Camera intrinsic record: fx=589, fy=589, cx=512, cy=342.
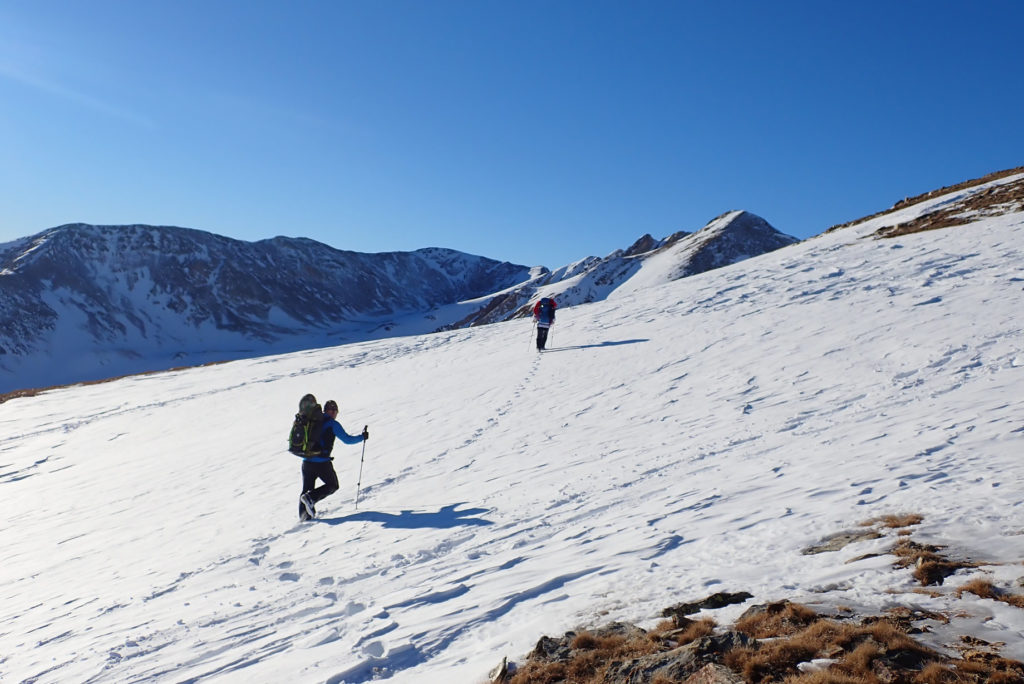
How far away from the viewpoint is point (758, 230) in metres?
126

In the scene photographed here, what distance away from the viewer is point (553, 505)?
8.88 metres

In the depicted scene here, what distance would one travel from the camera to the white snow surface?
5.80m

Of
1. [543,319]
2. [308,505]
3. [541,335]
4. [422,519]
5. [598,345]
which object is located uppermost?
[543,319]

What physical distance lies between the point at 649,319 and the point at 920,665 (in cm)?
2182

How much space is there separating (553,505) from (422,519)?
2.15 m

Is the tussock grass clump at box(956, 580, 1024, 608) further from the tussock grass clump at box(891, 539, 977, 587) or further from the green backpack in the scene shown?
the green backpack

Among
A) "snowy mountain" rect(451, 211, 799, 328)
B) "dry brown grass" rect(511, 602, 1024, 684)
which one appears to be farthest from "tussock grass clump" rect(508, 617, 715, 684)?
"snowy mountain" rect(451, 211, 799, 328)

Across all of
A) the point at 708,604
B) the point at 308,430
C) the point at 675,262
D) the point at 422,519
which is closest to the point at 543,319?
the point at 308,430

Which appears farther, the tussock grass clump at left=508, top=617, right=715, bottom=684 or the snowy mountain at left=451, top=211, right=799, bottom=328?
the snowy mountain at left=451, top=211, right=799, bottom=328

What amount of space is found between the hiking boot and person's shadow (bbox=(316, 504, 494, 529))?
8.2 inches

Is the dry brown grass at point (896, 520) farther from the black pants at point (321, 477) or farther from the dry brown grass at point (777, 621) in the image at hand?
the black pants at point (321, 477)

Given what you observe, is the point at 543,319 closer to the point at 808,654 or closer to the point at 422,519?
the point at 422,519

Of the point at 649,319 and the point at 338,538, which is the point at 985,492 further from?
the point at 649,319

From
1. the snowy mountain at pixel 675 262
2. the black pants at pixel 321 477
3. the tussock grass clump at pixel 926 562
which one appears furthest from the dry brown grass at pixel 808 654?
the snowy mountain at pixel 675 262
